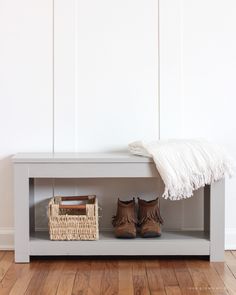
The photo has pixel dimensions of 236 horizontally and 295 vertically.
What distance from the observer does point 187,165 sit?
292 cm

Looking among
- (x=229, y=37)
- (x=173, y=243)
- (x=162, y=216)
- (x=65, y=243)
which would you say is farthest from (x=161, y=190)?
(x=229, y=37)

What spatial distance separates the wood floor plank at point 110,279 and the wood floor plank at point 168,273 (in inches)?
9.4

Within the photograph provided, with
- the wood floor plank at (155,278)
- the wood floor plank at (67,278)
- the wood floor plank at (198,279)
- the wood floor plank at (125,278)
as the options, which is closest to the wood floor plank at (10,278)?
the wood floor plank at (67,278)

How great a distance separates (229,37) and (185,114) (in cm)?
54

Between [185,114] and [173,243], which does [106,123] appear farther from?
[173,243]

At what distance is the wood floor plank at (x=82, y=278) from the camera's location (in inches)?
100

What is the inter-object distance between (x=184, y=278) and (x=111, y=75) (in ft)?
4.27

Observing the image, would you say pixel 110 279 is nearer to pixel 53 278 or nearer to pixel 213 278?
pixel 53 278

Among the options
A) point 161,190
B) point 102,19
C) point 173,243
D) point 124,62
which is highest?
point 102,19

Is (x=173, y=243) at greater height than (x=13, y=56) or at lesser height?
lesser

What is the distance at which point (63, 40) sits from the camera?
10.9 feet

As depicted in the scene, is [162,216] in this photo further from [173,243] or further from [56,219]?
[56,219]

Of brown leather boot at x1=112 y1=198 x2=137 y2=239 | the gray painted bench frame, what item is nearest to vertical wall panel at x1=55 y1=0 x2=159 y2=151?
the gray painted bench frame

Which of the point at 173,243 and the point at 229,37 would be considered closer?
the point at 173,243
